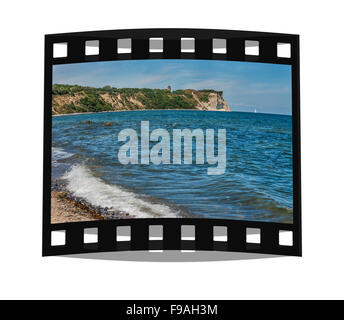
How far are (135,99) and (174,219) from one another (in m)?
2.06

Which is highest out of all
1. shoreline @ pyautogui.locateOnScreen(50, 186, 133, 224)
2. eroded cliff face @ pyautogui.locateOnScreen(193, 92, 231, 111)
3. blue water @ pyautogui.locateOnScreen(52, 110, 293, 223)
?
eroded cliff face @ pyautogui.locateOnScreen(193, 92, 231, 111)

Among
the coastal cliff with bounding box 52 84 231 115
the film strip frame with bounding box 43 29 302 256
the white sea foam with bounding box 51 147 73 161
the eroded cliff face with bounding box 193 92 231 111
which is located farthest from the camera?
the eroded cliff face with bounding box 193 92 231 111

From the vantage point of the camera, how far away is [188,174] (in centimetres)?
681

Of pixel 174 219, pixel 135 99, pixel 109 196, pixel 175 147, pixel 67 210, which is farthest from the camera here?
pixel 135 99

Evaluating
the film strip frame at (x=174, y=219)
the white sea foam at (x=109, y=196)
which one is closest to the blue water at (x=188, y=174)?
the white sea foam at (x=109, y=196)

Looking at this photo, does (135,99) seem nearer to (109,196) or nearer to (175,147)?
(175,147)

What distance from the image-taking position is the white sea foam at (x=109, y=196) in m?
6.52

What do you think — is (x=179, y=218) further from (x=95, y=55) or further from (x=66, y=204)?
(x=95, y=55)

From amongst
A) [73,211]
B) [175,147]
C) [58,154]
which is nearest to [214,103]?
[175,147]

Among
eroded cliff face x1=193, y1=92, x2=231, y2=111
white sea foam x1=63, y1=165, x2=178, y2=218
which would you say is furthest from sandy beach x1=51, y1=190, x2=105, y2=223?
eroded cliff face x1=193, y1=92, x2=231, y2=111

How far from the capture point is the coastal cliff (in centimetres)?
714

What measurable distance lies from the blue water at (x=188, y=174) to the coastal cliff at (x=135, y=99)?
0.58 feet

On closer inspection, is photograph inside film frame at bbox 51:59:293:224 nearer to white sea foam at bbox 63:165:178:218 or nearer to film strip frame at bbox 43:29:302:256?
white sea foam at bbox 63:165:178:218

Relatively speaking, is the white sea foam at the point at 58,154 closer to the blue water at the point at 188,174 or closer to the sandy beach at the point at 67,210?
the blue water at the point at 188,174
